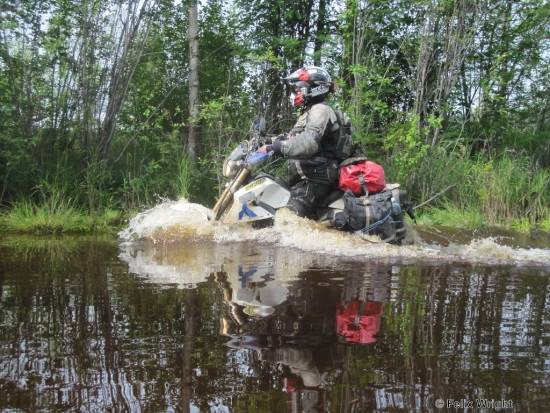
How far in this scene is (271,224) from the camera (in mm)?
6172

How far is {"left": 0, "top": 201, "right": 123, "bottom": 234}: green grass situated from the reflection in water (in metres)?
2.28

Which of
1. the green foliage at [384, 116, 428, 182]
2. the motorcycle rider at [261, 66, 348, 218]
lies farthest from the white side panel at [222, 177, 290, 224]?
the green foliage at [384, 116, 428, 182]

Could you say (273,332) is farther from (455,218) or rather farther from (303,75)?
(455,218)

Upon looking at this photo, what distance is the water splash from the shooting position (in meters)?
5.09

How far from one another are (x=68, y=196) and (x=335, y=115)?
3883 millimetres

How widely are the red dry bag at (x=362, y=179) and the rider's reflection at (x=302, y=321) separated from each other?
1.75 m

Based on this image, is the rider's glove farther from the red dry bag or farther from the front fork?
the red dry bag

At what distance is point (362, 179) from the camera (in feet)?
19.0

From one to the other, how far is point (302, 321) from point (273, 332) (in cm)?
23

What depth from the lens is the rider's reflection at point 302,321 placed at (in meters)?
2.16

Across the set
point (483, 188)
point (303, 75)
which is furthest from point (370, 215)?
point (483, 188)

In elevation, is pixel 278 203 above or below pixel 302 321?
above

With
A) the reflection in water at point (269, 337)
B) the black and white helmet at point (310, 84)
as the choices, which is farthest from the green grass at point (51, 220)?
the black and white helmet at point (310, 84)

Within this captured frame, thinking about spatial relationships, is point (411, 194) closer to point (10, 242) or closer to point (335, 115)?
point (335, 115)
